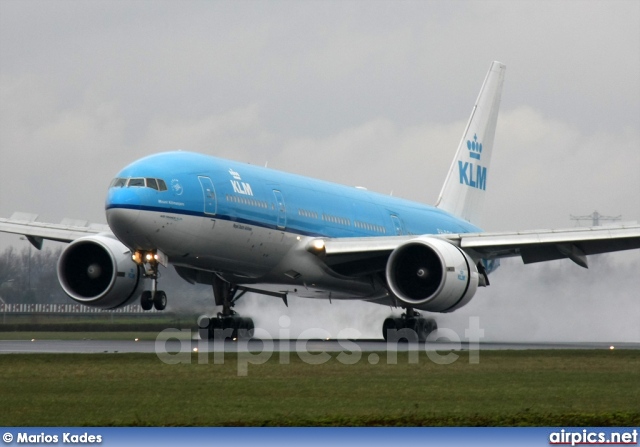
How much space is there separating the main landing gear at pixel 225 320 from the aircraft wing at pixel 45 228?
3805mm

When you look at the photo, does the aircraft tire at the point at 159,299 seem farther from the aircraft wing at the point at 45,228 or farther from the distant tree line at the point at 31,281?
the distant tree line at the point at 31,281

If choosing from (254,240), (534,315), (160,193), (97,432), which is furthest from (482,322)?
(97,432)

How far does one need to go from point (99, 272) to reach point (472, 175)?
754 inches

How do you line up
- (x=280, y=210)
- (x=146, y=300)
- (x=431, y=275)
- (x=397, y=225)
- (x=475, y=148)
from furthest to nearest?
(x=475, y=148) < (x=397, y=225) < (x=280, y=210) < (x=431, y=275) < (x=146, y=300)

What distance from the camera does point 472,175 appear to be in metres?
50.2

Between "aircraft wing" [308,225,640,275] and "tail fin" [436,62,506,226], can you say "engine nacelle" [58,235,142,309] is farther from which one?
"tail fin" [436,62,506,226]

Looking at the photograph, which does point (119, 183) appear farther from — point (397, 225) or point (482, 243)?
point (397, 225)

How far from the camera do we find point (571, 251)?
3681cm

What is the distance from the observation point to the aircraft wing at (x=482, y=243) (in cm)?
3594

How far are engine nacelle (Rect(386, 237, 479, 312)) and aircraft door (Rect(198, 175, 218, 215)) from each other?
5204 millimetres

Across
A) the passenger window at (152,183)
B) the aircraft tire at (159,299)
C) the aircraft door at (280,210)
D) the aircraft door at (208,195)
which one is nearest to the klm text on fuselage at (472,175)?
the aircraft door at (280,210)

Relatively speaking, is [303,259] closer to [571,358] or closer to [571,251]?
[571,251]

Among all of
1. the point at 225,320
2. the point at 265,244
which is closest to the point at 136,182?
the point at 265,244

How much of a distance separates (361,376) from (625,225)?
645 inches
